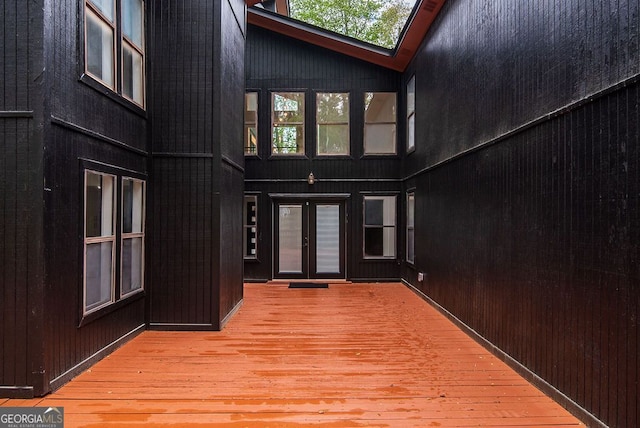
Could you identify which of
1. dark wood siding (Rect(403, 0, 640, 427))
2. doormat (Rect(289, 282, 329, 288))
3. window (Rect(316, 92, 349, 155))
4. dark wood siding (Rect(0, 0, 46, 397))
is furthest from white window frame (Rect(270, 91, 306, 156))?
dark wood siding (Rect(0, 0, 46, 397))

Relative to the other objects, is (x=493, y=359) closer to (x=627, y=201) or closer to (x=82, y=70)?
(x=627, y=201)

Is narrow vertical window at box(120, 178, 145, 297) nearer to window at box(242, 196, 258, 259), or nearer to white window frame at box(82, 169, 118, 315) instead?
white window frame at box(82, 169, 118, 315)

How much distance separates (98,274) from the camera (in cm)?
411

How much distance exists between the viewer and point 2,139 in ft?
10.5

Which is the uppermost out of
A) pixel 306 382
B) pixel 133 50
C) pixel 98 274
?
pixel 133 50

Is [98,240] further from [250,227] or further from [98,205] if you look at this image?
[250,227]

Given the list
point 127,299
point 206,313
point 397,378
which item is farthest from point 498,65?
point 127,299

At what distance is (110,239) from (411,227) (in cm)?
588

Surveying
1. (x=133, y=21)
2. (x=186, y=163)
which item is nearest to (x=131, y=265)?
(x=186, y=163)

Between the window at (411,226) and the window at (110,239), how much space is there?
16.9 ft

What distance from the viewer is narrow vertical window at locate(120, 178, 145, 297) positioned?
15.2 feet

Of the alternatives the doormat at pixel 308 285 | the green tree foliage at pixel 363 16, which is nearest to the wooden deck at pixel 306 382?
the doormat at pixel 308 285

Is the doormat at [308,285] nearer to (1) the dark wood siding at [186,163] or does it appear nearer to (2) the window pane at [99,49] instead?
(1) the dark wood siding at [186,163]

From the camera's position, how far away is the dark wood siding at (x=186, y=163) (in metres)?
5.19
